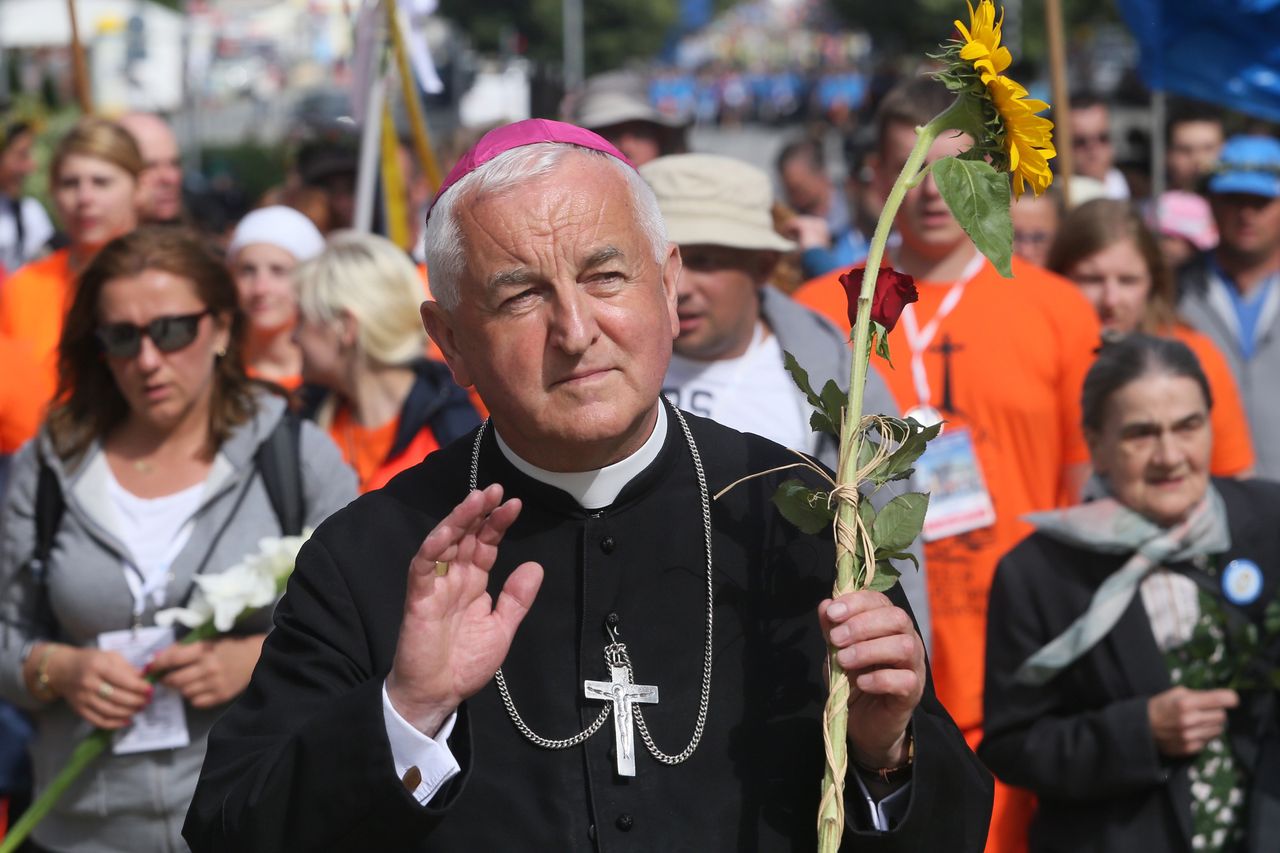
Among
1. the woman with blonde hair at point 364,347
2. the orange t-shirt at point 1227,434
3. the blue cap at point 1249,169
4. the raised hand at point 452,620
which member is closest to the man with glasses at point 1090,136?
the blue cap at point 1249,169

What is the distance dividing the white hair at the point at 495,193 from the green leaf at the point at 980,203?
0.46 metres

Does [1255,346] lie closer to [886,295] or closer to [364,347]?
[364,347]

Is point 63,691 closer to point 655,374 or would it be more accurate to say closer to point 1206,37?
point 655,374

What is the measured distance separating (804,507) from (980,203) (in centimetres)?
52

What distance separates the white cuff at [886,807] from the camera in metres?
2.52

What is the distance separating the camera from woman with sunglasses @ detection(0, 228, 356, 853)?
4.30 meters

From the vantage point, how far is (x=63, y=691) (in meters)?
4.30

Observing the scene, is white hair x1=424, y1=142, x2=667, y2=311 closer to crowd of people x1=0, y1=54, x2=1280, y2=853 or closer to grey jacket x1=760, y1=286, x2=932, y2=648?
crowd of people x1=0, y1=54, x2=1280, y2=853

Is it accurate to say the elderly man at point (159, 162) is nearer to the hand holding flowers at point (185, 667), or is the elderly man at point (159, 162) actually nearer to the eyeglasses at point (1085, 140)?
the hand holding flowers at point (185, 667)

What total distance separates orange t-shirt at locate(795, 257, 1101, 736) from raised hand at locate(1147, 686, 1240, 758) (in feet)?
2.74

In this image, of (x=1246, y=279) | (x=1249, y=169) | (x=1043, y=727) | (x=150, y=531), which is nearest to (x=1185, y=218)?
(x=1249, y=169)

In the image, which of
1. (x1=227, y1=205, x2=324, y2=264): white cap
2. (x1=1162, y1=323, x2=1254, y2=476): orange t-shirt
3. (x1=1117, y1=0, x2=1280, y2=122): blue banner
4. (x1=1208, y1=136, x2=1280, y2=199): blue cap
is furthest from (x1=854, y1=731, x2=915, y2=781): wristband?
(x1=1117, y1=0, x2=1280, y2=122): blue banner

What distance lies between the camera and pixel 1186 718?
4078 mm

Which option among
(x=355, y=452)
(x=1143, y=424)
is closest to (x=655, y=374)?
(x=1143, y=424)
